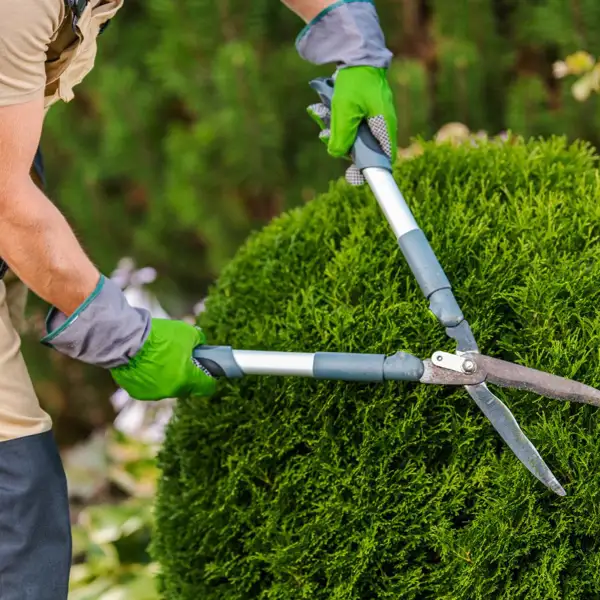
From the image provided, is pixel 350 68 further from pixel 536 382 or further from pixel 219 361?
pixel 536 382

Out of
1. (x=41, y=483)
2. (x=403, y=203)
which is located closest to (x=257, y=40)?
(x=403, y=203)

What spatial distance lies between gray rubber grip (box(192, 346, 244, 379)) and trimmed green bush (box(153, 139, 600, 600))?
121mm

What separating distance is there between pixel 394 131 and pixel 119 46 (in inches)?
91.8

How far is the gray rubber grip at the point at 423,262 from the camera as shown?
66.5 inches

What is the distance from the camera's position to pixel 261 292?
2021 mm

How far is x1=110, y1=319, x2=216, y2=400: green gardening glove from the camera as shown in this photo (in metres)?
1.76

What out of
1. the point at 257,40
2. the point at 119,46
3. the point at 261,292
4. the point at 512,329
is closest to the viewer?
the point at 512,329

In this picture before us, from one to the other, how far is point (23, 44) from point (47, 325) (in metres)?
0.54

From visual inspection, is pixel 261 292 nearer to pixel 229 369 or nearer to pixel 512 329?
pixel 229 369

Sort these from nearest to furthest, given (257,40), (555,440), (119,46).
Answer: (555,440) → (257,40) → (119,46)

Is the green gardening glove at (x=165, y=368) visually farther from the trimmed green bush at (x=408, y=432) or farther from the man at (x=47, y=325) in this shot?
the trimmed green bush at (x=408, y=432)

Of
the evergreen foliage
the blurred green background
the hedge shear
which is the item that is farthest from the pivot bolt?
the evergreen foliage

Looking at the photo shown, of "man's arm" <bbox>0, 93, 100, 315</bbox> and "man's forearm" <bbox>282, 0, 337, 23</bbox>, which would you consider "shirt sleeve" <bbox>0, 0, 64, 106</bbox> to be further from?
"man's forearm" <bbox>282, 0, 337, 23</bbox>

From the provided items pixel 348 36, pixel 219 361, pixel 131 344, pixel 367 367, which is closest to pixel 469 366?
pixel 367 367
